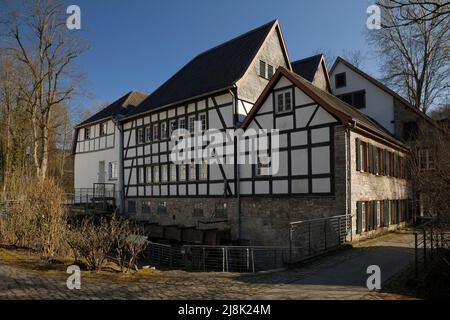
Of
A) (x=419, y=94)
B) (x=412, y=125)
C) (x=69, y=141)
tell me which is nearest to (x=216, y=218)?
(x=412, y=125)

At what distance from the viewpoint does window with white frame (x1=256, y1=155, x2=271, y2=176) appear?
1681 centimetres

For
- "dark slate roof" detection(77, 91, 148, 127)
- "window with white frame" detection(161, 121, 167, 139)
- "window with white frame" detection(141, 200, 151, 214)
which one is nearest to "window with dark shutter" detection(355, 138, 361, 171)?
"window with white frame" detection(161, 121, 167, 139)

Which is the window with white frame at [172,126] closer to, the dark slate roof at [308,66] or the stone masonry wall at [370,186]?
the dark slate roof at [308,66]

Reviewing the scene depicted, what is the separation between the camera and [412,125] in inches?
951

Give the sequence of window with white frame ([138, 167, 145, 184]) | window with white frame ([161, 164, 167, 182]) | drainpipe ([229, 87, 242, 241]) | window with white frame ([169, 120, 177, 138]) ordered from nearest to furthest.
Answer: drainpipe ([229, 87, 242, 241]), window with white frame ([169, 120, 177, 138]), window with white frame ([161, 164, 167, 182]), window with white frame ([138, 167, 145, 184])

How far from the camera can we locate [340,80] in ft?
89.6

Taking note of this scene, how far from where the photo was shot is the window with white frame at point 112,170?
2703 cm

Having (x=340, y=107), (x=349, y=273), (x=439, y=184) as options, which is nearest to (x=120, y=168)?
(x=340, y=107)

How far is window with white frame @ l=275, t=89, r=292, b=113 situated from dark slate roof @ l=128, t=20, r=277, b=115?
2.81m

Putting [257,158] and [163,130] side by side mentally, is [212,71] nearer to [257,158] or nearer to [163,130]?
[163,130]

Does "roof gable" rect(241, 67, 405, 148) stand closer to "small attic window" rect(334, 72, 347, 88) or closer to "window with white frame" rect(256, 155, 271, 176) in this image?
"window with white frame" rect(256, 155, 271, 176)

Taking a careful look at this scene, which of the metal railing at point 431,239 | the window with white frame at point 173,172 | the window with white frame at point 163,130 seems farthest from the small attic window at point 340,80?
the metal railing at point 431,239
